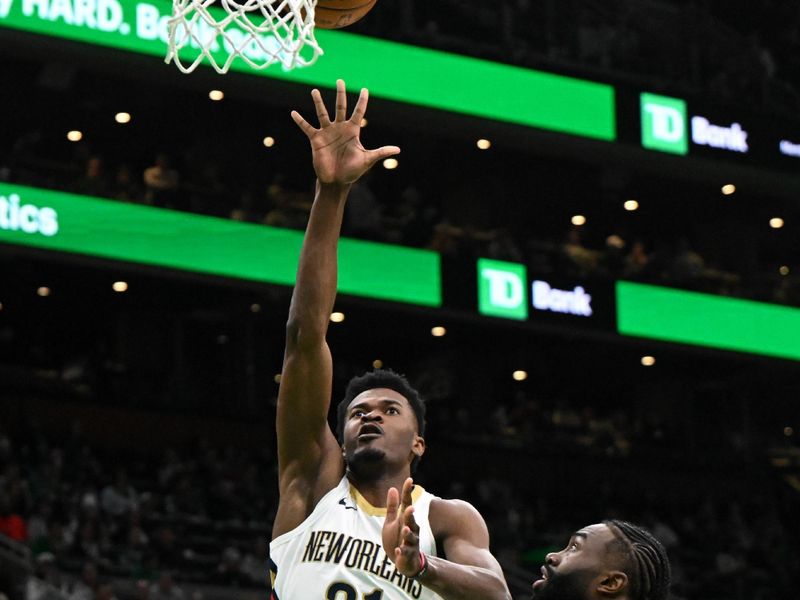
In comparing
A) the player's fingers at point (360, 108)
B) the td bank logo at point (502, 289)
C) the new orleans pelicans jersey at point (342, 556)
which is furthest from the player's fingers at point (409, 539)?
the td bank logo at point (502, 289)

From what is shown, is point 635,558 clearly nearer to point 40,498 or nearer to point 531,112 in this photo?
point 40,498

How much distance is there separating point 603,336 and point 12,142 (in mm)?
8021

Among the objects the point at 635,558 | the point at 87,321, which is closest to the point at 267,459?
the point at 87,321

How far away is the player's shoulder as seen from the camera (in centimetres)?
511

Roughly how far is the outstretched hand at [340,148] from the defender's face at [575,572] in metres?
1.48

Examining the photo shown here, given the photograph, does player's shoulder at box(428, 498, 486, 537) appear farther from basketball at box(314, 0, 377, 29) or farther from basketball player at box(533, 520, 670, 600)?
basketball at box(314, 0, 377, 29)

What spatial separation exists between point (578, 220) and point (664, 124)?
5.20m

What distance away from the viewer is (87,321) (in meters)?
21.3

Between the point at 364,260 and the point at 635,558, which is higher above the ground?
the point at 364,260

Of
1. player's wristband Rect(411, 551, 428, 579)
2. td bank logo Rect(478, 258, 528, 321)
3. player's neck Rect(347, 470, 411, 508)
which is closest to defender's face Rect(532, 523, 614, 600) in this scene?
player's wristband Rect(411, 551, 428, 579)

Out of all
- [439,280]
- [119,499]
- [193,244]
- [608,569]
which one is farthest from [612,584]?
[439,280]

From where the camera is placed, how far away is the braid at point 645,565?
4246 millimetres

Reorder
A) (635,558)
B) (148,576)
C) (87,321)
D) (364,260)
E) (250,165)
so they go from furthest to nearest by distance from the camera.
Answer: (250,165) < (87,321) < (364,260) < (148,576) < (635,558)

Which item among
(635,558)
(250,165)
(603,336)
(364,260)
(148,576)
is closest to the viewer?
(635,558)
